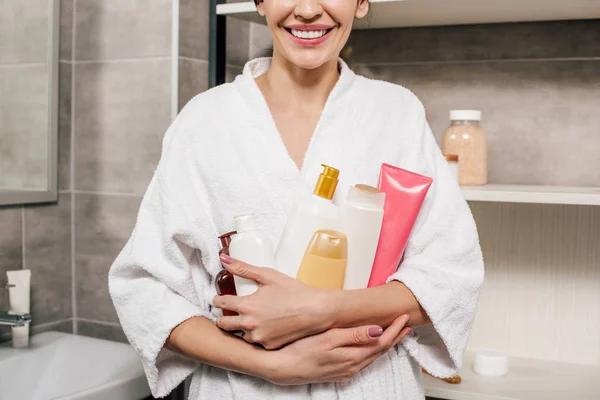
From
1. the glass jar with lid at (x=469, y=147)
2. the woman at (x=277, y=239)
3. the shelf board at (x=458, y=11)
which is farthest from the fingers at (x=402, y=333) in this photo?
the shelf board at (x=458, y=11)

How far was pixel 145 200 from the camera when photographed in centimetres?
105

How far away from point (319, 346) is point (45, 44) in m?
0.99

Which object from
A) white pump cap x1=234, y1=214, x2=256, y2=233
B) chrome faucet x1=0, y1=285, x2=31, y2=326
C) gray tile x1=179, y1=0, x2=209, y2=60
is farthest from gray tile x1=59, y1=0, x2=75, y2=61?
white pump cap x1=234, y1=214, x2=256, y2=233

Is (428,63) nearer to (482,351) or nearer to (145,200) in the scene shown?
(482,351)

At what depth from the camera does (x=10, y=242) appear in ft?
4.67

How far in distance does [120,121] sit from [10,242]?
0.35 metres

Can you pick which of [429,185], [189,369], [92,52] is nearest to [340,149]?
[429,185]

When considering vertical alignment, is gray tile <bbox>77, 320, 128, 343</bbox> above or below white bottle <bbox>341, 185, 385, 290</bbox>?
below

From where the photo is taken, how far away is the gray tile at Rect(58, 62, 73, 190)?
1545 mm

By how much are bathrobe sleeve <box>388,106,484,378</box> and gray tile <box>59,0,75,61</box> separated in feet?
2.89

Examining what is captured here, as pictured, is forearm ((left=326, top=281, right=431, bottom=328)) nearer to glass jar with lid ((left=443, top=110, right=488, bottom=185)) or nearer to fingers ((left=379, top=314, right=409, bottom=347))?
fingers ((left=379, top=314, right=409, bottom=347))

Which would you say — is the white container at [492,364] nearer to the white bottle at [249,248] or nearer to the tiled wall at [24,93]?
the white bottle at [249,248]

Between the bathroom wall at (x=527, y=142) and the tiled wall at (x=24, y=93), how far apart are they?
0.70 metres

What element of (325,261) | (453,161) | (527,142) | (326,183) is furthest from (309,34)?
(527,142)
